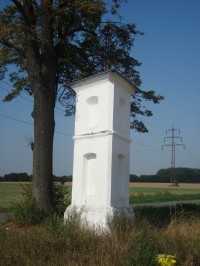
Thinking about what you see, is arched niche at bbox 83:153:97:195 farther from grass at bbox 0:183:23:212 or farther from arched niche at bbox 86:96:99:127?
grass at bbox 0:183:23:212

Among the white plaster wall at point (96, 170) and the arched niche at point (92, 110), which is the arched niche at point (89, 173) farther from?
the arched niche at point (92, 110)

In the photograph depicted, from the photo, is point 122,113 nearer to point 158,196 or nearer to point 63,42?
point 63,42

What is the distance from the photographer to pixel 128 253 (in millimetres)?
7230

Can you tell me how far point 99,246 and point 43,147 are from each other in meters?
6.39

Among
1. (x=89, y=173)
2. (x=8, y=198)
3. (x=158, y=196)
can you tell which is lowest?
(x=8, y=198)

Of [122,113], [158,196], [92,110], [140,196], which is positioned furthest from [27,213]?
[158,196]

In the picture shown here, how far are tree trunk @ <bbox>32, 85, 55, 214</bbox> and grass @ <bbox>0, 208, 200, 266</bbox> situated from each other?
403cm

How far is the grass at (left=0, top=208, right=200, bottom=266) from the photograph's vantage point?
695 centimetres

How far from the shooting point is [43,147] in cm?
1377

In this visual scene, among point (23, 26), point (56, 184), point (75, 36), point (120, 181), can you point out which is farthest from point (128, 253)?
point (75, 36)

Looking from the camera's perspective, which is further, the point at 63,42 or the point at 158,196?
the point at 158,196

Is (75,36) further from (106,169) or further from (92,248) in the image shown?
(92,248)

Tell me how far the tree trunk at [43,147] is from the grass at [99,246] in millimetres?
4031

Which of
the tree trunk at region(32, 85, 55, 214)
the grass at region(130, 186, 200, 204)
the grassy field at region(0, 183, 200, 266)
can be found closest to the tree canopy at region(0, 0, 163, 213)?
the tree trunk at region(32, 85, 55, 214)
